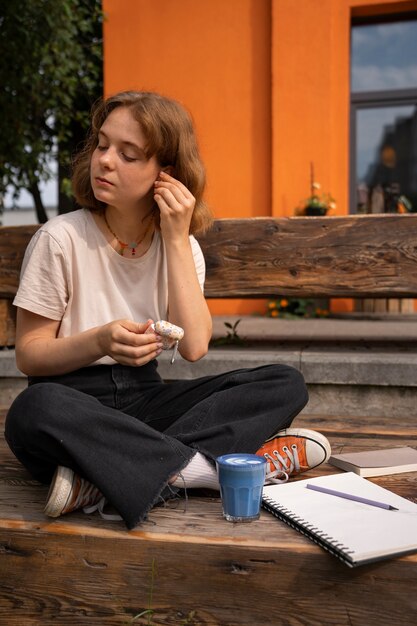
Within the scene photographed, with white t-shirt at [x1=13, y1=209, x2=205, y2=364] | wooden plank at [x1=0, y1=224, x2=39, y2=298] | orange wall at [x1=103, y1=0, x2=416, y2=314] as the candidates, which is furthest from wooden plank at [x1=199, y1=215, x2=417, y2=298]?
orange wall at [x1=103, y1=0, x2=416, y2=314]

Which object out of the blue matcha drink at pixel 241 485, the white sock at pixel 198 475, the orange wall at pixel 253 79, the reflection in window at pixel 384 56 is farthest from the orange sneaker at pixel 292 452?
the reflection in window at pixel 384 56

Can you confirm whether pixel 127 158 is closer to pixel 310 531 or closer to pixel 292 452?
pixel 292 452

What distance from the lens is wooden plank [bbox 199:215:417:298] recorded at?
3.21 meters

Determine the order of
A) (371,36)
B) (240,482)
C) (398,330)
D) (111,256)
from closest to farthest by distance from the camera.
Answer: (240,482)
(111,256)
(398,330)
(371,36)

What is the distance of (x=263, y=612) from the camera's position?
1.46 metres

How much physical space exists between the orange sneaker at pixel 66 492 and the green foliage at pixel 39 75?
4.81 meters

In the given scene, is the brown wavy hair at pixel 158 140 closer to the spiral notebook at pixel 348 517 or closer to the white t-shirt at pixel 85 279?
the white t-shirt at pixel 85 279

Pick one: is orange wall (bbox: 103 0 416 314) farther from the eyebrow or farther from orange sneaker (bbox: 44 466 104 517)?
orange sneaker (bbox: 44 466 104 517)

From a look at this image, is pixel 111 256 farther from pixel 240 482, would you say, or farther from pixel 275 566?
pixel 275 566

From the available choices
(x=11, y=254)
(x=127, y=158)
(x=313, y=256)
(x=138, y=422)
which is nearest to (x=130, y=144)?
(x=127, y=158)

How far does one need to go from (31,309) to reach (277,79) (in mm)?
4675

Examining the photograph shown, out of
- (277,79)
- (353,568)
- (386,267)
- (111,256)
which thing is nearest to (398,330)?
(386,267)

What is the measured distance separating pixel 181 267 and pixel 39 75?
20.5 ft

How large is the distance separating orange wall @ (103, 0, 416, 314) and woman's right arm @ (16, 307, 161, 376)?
13.9ft
